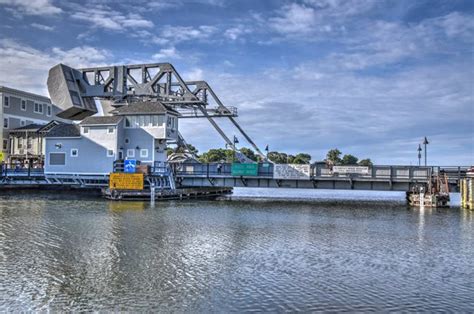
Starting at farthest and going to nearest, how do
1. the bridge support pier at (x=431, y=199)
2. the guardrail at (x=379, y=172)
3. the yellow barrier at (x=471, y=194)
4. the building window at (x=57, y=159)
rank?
the building window at (x=57, y=159)
the guardrail at (x=379, y=172)
the bridge support pier at (x=431, y=199)
the yellow barrier at (x=471, y=194)

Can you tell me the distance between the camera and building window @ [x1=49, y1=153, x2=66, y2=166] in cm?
6147

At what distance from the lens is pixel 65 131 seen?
6241 centimetres

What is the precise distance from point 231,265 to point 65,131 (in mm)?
48521

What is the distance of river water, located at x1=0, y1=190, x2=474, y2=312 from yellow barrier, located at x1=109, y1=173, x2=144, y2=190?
18681mm

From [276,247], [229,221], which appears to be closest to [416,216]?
[229,221]

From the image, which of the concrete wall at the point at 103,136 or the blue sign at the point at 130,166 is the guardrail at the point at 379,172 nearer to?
the blue sign at the point at 130,166

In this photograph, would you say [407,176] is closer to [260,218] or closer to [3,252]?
[260,218]

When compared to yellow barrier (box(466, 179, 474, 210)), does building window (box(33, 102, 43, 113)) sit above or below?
above

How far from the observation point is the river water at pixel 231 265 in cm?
1468

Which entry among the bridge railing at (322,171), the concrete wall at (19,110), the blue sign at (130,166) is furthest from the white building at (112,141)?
the concrete wall at (19,110)

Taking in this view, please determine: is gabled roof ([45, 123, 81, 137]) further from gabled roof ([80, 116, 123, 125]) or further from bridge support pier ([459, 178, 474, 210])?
bridge support pier ([459, 178, 474, 210])

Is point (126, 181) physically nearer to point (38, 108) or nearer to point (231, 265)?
point (38, 108)

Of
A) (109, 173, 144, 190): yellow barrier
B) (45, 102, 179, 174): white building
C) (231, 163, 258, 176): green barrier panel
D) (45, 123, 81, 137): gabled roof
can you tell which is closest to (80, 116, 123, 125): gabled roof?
(45, 102, 179, 174): white building

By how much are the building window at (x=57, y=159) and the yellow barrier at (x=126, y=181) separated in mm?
10403
